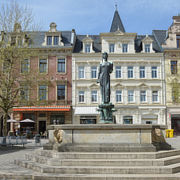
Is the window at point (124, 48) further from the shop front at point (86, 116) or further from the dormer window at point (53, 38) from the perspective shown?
the shop front at point (86, 116)

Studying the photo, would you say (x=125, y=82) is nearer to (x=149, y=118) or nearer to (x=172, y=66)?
(x=149, y=118)

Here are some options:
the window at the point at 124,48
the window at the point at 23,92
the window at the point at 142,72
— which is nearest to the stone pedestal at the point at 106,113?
the window at the point at 23,92

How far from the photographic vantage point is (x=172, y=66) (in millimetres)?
30812

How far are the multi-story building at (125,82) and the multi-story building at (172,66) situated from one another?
691mm

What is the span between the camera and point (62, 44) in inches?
1210

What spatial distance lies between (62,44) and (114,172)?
24.7m

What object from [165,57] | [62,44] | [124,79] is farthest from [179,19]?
[62,44]

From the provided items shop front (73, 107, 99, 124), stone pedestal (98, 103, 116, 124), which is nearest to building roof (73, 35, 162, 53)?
shop front (73, 107, 99, 124)

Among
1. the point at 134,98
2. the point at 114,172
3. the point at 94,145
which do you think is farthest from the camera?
the point at 134,98

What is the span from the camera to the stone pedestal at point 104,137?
8984 mm

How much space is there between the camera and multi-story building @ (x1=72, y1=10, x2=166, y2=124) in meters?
29.7

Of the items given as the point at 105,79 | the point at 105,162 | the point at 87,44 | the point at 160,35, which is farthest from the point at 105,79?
the point at 160,35

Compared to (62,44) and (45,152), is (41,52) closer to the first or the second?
(62,44)

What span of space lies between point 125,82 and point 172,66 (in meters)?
6.22
